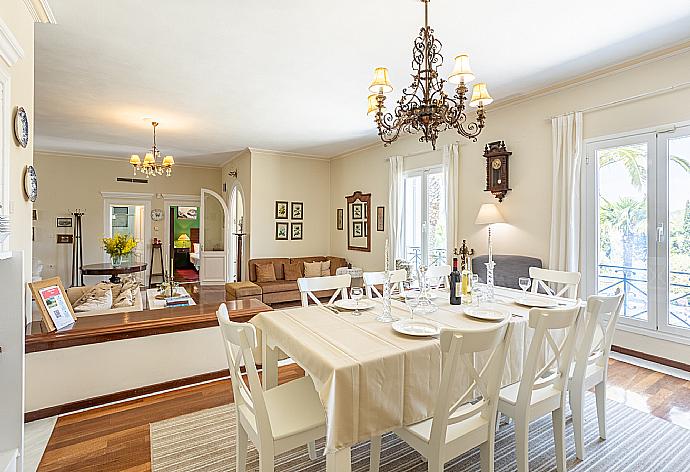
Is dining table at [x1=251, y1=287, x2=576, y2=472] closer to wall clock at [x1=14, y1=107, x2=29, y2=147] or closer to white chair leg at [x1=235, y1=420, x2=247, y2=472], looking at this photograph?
white chair leg at [x1=235, y1=420, x2=247, y2=472]

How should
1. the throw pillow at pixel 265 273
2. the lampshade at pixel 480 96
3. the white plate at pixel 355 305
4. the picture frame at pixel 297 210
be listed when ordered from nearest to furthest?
the white plate at pixel 355 305
the lampshade at pixel 480 96
the throw pillow at pixel 265 273
the picture frame at pixel 297 210

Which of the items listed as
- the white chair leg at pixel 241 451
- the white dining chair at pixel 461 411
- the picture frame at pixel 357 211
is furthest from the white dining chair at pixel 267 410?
the picture frame at pixel 357 211

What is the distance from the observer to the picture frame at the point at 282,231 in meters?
7.55

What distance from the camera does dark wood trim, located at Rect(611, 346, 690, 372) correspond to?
3.26m

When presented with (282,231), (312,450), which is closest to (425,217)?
(282,231)

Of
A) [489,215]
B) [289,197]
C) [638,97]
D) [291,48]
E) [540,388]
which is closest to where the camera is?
[540,388]

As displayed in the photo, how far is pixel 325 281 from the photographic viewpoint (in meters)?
2.87

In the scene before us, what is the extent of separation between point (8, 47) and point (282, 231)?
18.8 feet

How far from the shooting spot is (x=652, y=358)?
3.46 m

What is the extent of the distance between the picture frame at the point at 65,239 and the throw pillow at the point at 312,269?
5.30m

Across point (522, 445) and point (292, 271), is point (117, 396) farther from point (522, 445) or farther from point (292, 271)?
point (292, 271)

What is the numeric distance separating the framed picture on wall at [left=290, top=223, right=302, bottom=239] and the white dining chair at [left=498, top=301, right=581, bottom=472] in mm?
6131

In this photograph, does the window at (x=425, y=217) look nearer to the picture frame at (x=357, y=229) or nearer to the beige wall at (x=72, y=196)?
the picture frame at (x=357, y=229)

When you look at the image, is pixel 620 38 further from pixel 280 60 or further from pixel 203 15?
pixel 203 15
